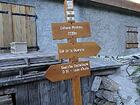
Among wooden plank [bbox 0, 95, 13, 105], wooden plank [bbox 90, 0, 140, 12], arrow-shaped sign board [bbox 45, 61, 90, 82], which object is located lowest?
wooden plank [bbox 0, 95, 13, 105]

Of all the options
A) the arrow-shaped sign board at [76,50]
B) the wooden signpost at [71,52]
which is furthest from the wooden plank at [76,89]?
the arrow-shaped sign board at [76,50]

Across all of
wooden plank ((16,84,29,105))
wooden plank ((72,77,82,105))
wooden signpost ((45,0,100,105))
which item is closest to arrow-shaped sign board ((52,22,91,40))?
wooden signpost ((45,0,100,105))

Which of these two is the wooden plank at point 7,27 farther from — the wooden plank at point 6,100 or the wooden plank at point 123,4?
the wooden plank at point 123,4

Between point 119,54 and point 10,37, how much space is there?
614 cm

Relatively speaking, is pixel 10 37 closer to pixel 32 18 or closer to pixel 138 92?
pixel 32 18

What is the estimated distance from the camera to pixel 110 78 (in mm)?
8711

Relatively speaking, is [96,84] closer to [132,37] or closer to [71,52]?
[71,52]

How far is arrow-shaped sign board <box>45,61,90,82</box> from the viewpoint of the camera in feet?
16.1

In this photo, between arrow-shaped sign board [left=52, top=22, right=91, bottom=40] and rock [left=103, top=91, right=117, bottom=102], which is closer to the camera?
arrow-shaped sign board [left=52, top=22, right=91, bottom=40]

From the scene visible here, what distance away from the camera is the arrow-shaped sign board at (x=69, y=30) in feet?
16.4

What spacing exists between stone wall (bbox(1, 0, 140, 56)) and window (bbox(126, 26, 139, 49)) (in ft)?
0.71

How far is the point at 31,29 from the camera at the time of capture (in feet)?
29.2

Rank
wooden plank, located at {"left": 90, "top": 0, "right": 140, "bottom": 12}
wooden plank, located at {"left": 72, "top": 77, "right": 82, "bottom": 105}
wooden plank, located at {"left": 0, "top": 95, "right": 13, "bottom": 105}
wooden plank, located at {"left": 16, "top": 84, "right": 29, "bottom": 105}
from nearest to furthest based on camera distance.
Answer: wooden plank, located at {"left": 72, "top": 77, "right": 82, "bottom": 105} < wooden plank, located at {"left": 0, "top": 95, "right": 13, "bottom": 105} < wooden plank, located at {"left": 16, "top": 84, "right": 29, "bottom": 105} < wooden plank, located at {"left": 90, "top": 0, "right": 140, "bottom": 12}

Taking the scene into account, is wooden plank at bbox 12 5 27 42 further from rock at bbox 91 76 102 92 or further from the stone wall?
rock at bbox 91 76 102 92
